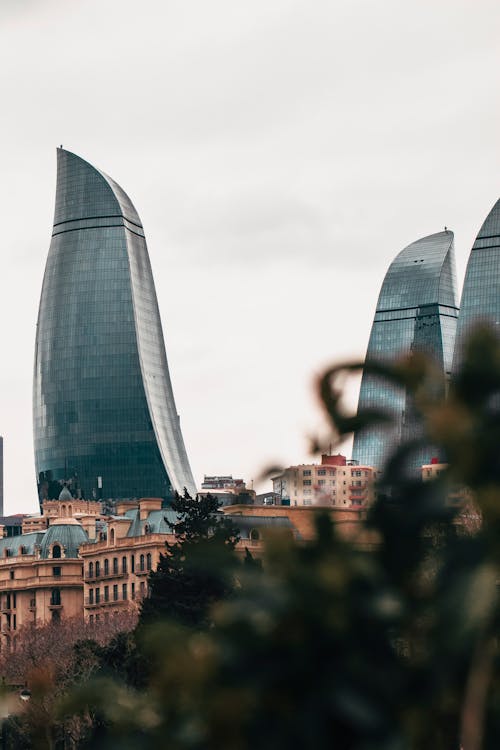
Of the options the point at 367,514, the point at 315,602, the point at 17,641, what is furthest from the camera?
the point at 17,641

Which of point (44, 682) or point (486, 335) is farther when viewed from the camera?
point (44, 682)

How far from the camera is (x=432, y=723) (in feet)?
45.3

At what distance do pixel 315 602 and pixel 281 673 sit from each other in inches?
20.4

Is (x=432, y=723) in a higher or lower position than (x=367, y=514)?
lower

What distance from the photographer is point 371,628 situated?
13.5m

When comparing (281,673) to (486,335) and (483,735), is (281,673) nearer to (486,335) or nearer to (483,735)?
(483,735)

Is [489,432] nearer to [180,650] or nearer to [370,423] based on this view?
[370,423]

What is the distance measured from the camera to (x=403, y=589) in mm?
13883

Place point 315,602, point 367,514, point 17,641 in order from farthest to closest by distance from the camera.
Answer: point 17,641, point 367,514, point 315,602

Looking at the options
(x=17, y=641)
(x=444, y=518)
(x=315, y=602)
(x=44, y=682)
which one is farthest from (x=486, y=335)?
(x=17, y=641)

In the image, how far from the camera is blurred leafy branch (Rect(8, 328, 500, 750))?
13203 mm

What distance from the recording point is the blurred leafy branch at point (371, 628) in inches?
520

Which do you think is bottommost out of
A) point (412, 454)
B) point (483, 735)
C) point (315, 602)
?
point (483, 735)

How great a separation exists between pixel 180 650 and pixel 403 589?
61.4 inches
